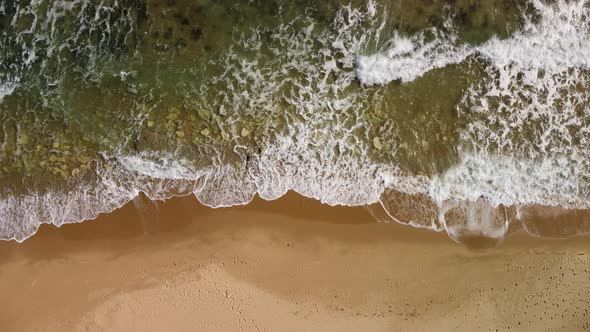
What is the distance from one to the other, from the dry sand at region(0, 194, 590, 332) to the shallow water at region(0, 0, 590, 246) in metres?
0.35

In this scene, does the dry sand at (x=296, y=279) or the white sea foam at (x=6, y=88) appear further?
the white sea foam at (x=6, y=88)

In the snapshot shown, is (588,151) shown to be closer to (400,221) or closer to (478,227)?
(478,227)

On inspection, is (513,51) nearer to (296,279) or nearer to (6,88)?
(296,279)

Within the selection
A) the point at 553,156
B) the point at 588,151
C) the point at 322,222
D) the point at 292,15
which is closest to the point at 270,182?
the point at 322,222

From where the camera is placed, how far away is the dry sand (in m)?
4.62

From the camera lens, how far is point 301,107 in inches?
194

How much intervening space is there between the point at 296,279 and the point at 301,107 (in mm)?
1883

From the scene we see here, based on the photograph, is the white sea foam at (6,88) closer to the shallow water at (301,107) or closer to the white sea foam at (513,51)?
the shallow water at (301,107)

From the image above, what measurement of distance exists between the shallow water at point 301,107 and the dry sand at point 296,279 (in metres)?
0.35

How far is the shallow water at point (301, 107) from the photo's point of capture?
4824 mm

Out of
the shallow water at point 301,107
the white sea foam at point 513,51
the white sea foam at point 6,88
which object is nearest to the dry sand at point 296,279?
the shallow water at point 301,107

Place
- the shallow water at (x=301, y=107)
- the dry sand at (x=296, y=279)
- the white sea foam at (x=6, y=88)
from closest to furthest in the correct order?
the dry sand at (x=296, y=279) < the shallow water at (x=301, y=107) < the white sea foam at (x=6, y=88)

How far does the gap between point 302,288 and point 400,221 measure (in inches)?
49.9

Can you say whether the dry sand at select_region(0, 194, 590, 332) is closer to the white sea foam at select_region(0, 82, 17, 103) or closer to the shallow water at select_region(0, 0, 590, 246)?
the shallow water at select_region(0, 0, 590, 246)
